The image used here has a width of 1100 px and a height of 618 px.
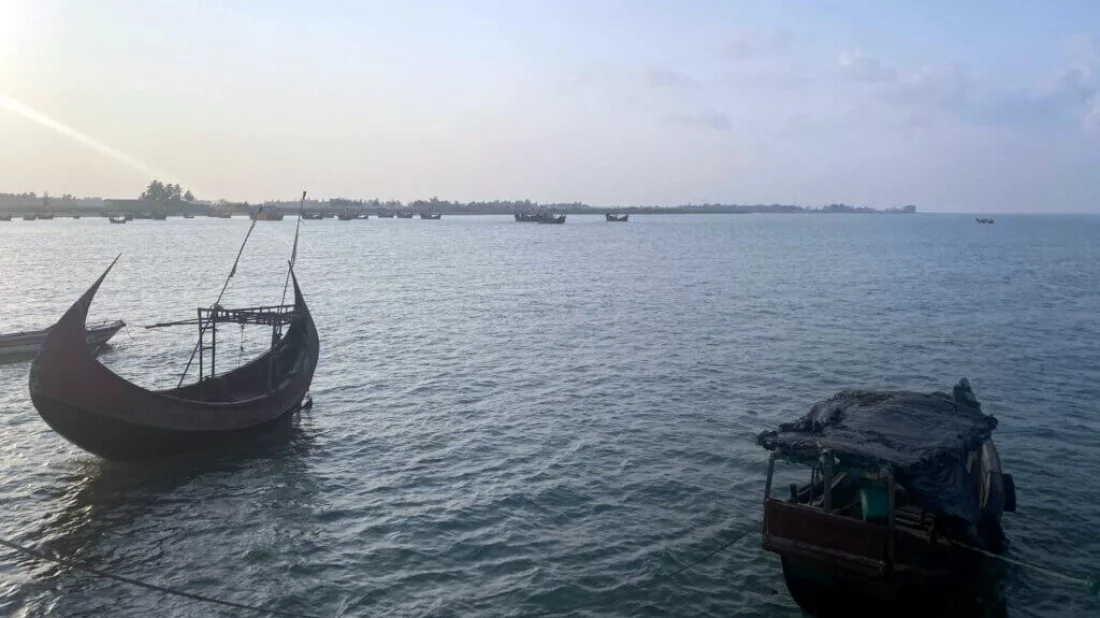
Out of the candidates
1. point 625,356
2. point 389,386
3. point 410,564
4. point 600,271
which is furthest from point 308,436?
point 600,271

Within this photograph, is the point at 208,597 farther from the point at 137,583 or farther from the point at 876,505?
the point at 876,505

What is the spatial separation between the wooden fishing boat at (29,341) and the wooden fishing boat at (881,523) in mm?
29230

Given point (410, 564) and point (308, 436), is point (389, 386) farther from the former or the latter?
point (410, 564)

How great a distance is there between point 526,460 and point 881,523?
10596 mm

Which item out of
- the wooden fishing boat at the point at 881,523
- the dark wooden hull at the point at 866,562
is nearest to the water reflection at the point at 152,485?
the dark wooden hull at the point at 866,562

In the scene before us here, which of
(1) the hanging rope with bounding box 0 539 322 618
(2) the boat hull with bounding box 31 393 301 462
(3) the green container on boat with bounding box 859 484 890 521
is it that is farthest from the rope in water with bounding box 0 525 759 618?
(3) the green container on boat with bounding box 859 484 890 521

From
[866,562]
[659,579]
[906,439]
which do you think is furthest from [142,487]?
[906,439]

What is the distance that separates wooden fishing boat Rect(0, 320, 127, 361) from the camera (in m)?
32.1

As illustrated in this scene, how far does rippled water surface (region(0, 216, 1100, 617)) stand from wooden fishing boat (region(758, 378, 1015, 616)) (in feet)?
5.20

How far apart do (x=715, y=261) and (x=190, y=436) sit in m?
75.5

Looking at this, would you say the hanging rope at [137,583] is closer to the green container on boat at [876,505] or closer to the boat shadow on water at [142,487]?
the boat shadow on water at [142,487]

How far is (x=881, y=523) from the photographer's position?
12.1 meters

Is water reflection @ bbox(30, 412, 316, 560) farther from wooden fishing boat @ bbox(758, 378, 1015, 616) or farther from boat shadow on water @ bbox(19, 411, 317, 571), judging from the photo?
wooden fishing boat @ bbox(758, 378, 1015, 616)

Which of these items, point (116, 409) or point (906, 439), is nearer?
point (906, 439)
